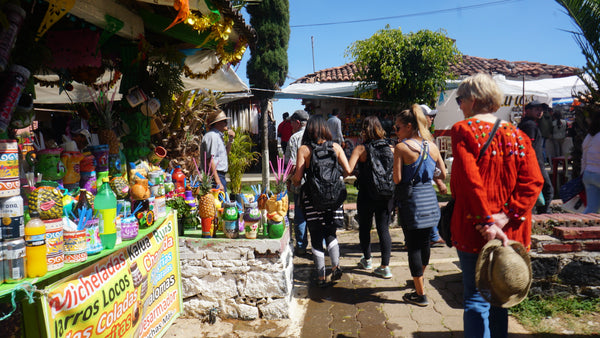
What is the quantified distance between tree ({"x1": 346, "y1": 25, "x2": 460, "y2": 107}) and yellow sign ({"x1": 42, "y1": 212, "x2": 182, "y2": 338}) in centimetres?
967

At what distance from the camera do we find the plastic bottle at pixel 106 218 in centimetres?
239

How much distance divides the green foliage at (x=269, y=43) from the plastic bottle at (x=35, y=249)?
10383 millimetres

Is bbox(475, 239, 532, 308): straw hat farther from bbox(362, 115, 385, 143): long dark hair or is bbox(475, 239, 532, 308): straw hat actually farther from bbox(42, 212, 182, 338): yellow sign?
bbox(362, 115, 385, 143): long dark hair

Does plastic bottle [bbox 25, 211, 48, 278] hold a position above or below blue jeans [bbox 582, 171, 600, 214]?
above

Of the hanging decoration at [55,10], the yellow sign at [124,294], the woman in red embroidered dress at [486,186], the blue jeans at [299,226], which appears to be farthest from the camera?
the blue jeans at [299,226]

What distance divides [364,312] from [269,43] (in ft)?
33.2

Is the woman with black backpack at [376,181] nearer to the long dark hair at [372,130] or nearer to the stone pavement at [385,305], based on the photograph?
the long dark hair at [372,130]

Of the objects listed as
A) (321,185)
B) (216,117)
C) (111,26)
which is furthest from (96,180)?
(216,117)

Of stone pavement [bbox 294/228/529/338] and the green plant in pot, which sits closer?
stone pavement [bbox 294/228/529/338]

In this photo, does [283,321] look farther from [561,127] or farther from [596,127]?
[561,127]

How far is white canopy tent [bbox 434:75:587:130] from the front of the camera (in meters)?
11.8

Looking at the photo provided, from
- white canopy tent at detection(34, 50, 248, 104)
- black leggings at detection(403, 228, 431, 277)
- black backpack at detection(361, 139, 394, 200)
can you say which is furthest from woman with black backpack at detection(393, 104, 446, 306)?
white canopy tent at detection(34, 50, 248, 104)

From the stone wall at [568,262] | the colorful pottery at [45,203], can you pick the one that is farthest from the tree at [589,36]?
the colorful pottery at [45,203]

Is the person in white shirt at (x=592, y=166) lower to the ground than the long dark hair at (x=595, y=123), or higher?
lower
